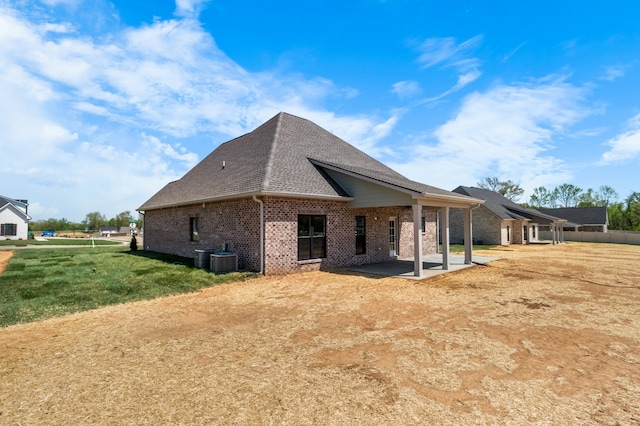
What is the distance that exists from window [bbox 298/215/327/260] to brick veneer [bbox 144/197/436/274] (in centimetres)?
20

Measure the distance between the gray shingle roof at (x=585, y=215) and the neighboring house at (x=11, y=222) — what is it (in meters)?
71.0

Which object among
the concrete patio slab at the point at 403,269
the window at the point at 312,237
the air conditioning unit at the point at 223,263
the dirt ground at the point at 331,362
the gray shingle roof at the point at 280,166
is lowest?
the dirt ground at the point at 331,362

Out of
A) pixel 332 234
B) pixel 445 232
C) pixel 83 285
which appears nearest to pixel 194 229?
pixel 83 285

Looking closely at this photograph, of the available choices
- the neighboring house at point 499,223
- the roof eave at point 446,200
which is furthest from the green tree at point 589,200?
the roof eave at point 446,200

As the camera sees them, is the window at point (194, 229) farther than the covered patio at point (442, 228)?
Yes

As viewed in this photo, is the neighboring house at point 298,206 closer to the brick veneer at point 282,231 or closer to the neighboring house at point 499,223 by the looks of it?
the brick veneer at point 282,231

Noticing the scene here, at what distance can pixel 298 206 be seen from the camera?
11719 mm

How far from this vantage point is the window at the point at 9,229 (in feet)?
116

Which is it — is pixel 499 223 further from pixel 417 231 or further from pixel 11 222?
pixel 11 222

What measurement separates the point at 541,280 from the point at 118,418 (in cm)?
1219

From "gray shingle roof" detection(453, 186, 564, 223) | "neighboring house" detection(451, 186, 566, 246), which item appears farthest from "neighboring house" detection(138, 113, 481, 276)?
"gray shingle roof" detection(453, 186, 564, 223)

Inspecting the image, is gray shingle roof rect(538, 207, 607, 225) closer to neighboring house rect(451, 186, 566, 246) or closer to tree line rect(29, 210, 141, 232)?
neighboring house rect(451, 186, 566, 246)

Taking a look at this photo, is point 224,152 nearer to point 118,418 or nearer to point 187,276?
point 187,276

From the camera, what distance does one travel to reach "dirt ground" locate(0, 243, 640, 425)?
125 inches
